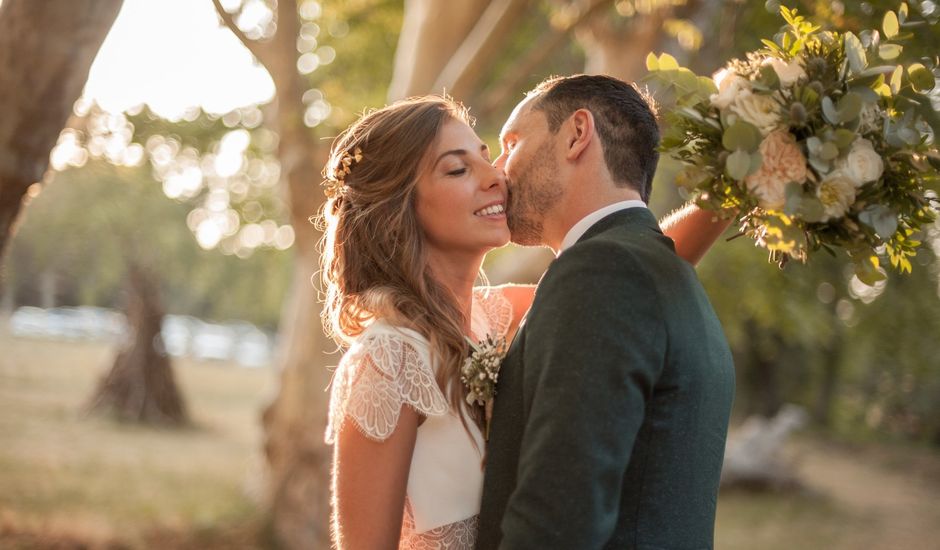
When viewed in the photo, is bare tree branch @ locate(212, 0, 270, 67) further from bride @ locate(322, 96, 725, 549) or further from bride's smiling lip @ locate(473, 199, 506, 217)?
bride's smiling lip @ locate(473, 199, 506, 217)

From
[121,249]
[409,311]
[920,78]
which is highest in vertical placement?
[121,249]

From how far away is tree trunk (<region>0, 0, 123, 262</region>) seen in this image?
11.2 ft

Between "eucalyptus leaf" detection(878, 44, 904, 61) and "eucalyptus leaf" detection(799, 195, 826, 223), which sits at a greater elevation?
"eucalyptus leaf" detection(878, 44, 904, 61)

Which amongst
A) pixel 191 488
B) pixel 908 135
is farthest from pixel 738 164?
pixel 191 488

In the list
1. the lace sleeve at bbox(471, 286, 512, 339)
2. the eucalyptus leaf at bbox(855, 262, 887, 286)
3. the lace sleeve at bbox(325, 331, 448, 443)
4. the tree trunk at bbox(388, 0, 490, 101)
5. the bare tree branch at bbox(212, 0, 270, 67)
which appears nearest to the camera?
the eucalyptus leaf at bbox(855, 262, 887, 286)

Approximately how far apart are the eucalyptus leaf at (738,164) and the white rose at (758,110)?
0.30 ft

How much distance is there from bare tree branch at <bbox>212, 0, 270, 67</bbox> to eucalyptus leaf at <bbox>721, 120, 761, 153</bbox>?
4.41 meters

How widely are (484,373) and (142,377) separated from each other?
16.0 m

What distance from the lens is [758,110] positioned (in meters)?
2.19

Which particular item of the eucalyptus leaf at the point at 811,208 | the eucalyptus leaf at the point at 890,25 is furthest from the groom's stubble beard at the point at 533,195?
the eucalyptus leaf at the point at 890,25

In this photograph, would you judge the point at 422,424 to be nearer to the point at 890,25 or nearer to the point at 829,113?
the point at 829,113

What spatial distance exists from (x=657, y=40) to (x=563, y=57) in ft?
16.0

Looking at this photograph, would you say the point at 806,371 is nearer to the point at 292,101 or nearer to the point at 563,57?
the point at 563,57

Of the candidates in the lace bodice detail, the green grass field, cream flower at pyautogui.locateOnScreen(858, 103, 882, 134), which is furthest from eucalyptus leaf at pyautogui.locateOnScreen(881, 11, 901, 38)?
the green grass field
